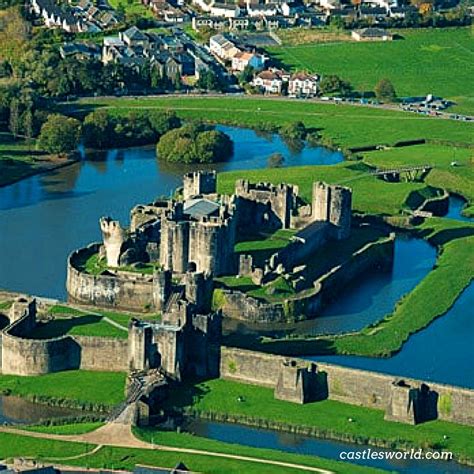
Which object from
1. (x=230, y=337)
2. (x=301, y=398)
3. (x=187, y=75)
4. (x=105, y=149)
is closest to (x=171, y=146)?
(x=105, y=149)

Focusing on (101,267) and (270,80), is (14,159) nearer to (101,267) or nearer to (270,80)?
(101,267)

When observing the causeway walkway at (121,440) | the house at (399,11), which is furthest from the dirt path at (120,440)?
the house at (399,11)

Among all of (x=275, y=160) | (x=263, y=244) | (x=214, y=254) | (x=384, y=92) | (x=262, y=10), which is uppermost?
(x=214, y=254)

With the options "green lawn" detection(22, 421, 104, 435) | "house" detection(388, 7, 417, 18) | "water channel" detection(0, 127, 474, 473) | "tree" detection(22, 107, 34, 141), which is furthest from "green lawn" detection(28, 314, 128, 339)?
"house" detection(388, 7, 417, 18)

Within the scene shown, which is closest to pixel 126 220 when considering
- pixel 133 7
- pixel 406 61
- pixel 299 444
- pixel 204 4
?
pixel 299 444

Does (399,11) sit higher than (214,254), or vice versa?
(214,254)

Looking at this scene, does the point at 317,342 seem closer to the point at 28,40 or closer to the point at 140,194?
the point at 140,194
